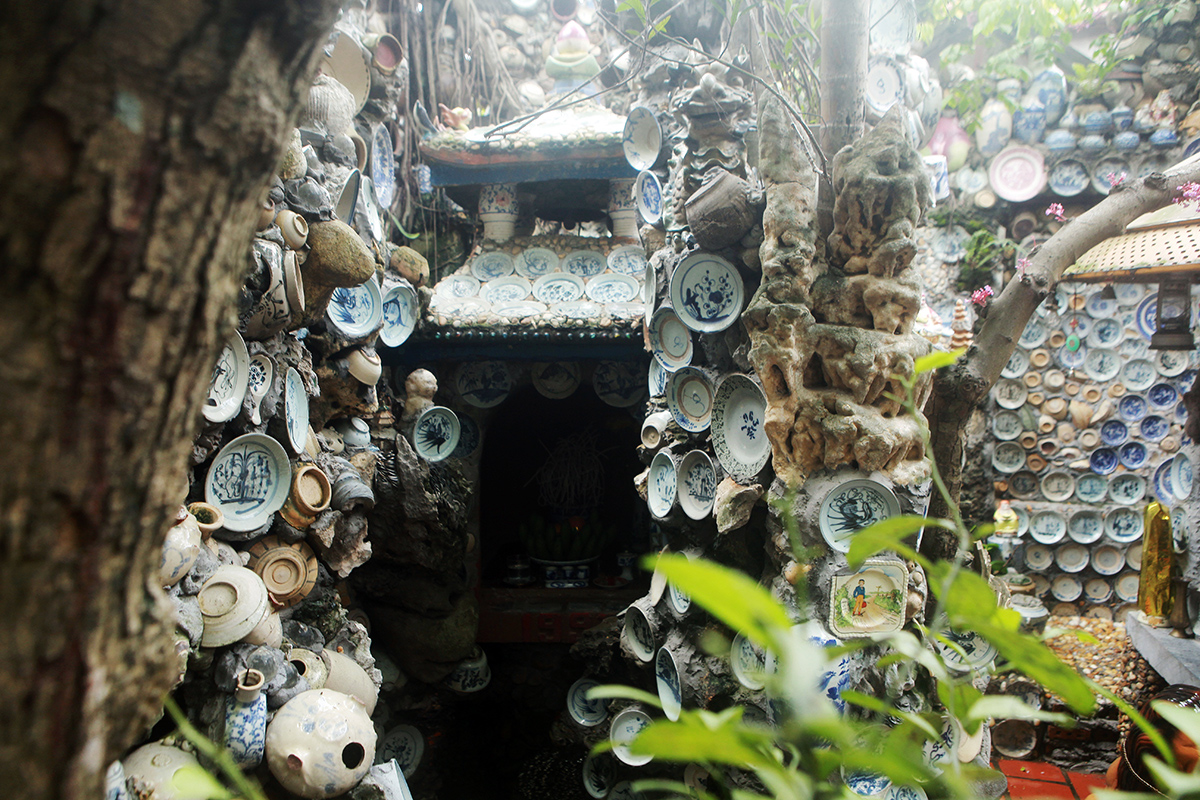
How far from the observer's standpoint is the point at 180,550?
267 cm

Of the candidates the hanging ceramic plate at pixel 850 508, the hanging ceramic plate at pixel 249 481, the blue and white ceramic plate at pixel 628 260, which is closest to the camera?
the hanging ceramic plate at pixel 850 508

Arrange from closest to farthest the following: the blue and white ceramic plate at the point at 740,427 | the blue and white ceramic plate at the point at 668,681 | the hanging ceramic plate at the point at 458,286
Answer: the blue and white ceramic plate at the point at 740,427, the blue and white ceramic plate at the point at 668,681, the hanging ceramic plate at the point at 458,286

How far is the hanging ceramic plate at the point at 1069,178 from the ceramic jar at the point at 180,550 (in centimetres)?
711

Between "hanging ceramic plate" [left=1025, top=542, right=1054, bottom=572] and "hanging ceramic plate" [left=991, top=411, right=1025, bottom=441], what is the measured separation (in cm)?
100

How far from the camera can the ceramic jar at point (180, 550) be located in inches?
104

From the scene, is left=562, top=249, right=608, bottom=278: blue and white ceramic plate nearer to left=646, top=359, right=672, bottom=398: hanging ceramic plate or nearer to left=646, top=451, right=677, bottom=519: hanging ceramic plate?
left=646, top=359, right=672, bottom=398: hanging ceramic plate

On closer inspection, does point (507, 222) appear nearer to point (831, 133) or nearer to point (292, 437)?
point (292, 437)

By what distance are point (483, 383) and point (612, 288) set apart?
1.46 m

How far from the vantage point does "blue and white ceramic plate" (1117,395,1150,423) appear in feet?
21.4

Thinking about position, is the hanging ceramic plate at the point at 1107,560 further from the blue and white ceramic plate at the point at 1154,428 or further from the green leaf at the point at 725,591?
the green leaf at the point at 725,591

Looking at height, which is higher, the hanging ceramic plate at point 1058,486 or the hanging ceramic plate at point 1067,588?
the hanging ceramic plate at point 1058,486

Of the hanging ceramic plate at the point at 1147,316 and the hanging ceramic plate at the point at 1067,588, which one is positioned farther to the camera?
the hanging ceramic plate at the point at 1067,588

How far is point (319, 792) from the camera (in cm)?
297

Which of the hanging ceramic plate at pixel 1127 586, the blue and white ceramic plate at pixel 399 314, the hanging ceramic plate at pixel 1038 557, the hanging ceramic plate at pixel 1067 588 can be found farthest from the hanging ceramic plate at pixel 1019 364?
the blue and white ceramic plate at pixel 399 314
